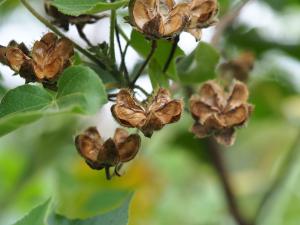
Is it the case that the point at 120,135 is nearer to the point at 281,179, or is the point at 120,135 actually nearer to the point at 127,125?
the point at 127,125

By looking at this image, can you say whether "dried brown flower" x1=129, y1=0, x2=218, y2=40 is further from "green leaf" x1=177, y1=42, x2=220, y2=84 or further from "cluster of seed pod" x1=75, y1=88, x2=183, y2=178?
"green leaf" x1=177, y1=42, x2=220, y2=84

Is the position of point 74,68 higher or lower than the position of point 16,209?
higher

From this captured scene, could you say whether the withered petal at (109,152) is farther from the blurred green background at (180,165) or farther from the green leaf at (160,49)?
the blurred green background at (180,165)

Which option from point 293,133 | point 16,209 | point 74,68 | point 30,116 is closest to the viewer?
point 30,116

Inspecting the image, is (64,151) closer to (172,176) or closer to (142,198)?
(142,198)

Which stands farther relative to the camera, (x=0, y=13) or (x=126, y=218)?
(x=0, y=13)

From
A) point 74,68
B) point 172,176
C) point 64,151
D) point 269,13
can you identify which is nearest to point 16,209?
point 64,151

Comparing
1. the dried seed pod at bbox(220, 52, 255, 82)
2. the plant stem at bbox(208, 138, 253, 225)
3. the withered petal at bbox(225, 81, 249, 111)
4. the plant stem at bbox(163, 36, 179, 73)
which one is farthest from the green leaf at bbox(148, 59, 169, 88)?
the plant stem at bbox(208, 138, 253, 225)
